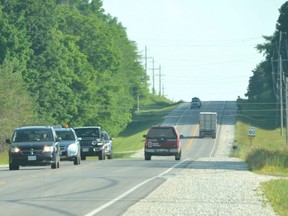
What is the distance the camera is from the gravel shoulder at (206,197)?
68.2 ft

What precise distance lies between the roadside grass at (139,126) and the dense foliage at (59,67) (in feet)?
7.32

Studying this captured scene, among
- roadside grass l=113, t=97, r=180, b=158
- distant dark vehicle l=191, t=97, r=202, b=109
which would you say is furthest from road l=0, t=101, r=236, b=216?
distant dark vehicle l=191, t=97, r=202, b=109

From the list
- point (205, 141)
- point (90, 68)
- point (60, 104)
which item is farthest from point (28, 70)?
point (205, 141)

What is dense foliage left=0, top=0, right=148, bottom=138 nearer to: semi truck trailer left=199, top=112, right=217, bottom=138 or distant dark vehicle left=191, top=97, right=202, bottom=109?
semi truck trailer left=199, top=112, right=217, bottom=138

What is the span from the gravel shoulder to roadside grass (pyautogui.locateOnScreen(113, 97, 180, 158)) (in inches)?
2834

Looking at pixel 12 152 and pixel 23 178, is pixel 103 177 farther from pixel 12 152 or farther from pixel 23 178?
pixel 12 152

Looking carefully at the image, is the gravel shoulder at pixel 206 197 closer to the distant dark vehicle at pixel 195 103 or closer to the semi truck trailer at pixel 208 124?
the semi truck trailer at pixel 208 124

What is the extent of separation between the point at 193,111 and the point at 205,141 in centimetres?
3814

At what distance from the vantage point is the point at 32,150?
4169 cm

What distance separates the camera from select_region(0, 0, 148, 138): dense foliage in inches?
3647

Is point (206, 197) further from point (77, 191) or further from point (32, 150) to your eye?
point (32, 150)

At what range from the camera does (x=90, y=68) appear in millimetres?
117812

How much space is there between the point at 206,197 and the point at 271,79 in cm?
11593


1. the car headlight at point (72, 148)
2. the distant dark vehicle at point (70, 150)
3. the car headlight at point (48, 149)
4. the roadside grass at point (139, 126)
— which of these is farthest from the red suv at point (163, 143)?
the roadside grass at point (139, 126)
